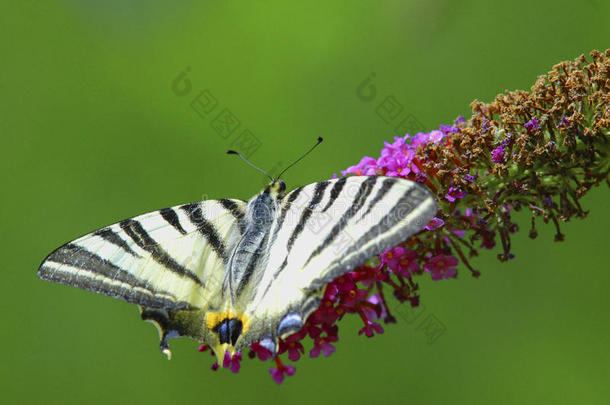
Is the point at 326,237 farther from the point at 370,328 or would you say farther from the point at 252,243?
the point at 370,328

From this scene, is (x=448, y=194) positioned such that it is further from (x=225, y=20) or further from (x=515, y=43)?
(x=225, y=20)

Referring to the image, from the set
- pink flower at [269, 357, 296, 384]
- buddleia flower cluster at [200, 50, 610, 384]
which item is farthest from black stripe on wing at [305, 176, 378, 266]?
pink flower at [269, 357, 296, 384]

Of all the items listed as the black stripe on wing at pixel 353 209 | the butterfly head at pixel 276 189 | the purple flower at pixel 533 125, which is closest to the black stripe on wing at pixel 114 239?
the butterfly head at pixel 276 189

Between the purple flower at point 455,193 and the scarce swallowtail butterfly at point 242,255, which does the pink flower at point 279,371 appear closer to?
the scarce swallowtail butterfly at point 242,255

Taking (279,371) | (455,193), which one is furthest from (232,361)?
(455,193)

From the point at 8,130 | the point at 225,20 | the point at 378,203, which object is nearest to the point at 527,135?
the point at 378,203

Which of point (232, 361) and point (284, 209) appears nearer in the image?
point (232, 361)
